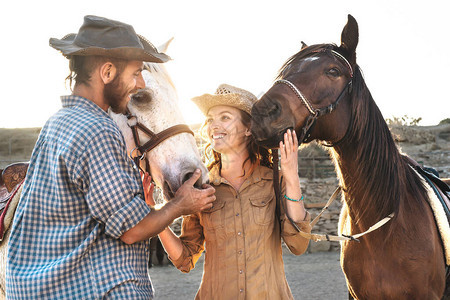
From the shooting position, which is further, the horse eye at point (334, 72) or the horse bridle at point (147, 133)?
the horse eye at point (334, 72)

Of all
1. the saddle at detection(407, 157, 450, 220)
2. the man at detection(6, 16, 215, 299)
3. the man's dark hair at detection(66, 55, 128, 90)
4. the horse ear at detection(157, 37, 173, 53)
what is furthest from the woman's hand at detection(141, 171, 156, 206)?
the saddle at detection(407, 157, 450, 220)

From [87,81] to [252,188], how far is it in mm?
1012

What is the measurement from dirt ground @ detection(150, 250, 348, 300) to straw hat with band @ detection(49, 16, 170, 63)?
5864mm

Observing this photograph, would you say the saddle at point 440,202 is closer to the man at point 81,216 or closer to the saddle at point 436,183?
the saddle at point 436,183

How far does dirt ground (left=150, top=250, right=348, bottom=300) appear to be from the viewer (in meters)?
6.92

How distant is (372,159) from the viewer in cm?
246

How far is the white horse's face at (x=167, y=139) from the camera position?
1.98 meters

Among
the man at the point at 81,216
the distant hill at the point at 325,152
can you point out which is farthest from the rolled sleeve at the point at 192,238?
the distant hill at the point at 325,152

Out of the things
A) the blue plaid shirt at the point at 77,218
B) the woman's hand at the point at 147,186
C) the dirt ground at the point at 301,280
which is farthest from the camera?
the dirt ground at the point at 301,280

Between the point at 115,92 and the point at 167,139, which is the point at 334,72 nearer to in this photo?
the point at 167,139

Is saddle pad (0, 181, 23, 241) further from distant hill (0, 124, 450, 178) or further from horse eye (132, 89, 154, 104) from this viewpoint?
distant hill (0, 124, 450, 178)

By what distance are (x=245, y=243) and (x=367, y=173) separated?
0.88 metres

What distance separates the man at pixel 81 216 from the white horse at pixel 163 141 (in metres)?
0.41

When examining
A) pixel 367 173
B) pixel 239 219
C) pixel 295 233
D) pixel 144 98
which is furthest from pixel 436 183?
pixel 144 98
